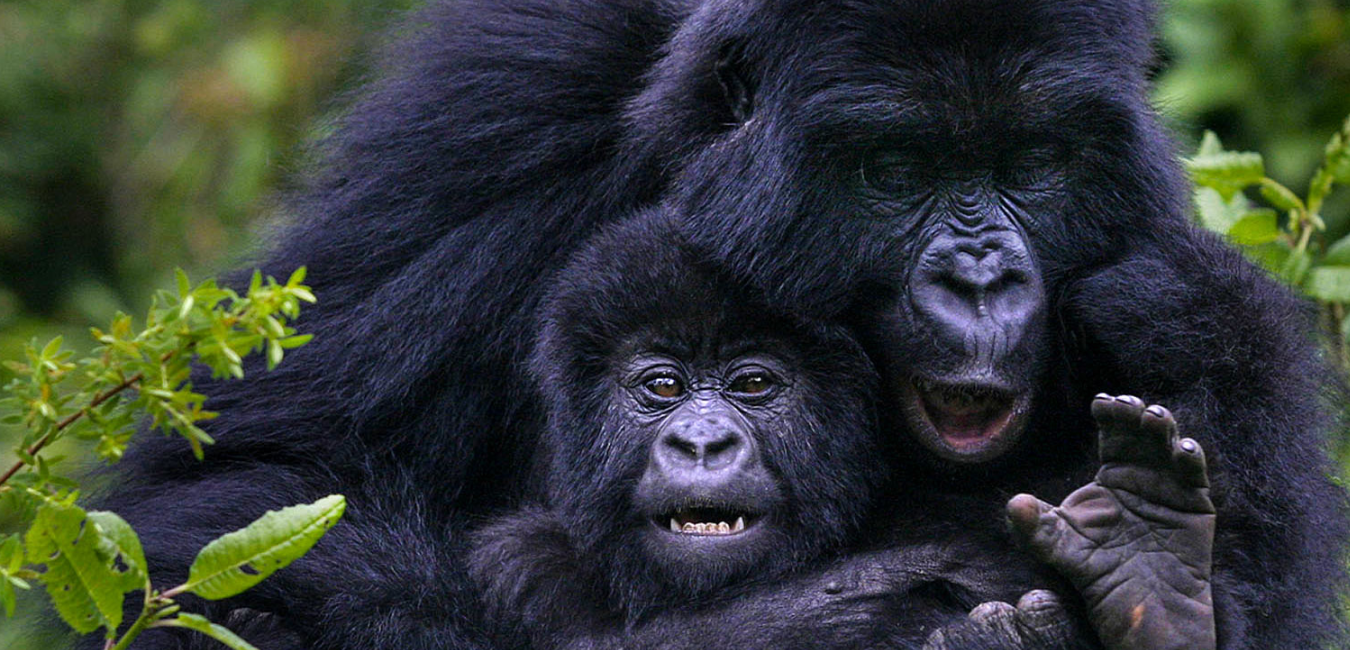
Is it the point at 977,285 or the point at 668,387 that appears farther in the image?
the point at 668,387

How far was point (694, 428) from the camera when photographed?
10.7 feet

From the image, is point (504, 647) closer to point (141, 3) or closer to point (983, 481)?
point (983, 481)

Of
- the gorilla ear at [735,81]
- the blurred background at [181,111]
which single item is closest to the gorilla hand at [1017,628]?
the gorilla ear at [735,81]

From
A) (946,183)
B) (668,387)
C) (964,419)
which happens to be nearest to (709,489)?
(668,387)

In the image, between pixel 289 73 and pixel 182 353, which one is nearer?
pixel 182 353

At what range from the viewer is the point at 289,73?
7344 mm

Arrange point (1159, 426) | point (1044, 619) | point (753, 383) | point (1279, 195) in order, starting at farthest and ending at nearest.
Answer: point (1279, 195)
point (753, 383)
point (1044, 619)
point (1159, 426)

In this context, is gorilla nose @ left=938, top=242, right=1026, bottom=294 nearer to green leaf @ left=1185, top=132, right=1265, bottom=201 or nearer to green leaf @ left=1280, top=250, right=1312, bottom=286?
green leaf @ left=1185, top=132, right=1265, bottom=201

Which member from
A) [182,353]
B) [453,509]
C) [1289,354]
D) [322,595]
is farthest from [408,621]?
[1289,354]

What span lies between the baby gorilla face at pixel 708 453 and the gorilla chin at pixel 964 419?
263 millimetres

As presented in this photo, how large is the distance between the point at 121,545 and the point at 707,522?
124cm

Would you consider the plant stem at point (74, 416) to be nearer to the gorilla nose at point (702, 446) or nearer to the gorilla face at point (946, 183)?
the gorilla nose at point (702, 446)

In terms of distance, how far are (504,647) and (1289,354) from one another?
1.74m

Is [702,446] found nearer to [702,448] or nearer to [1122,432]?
[702,448]
